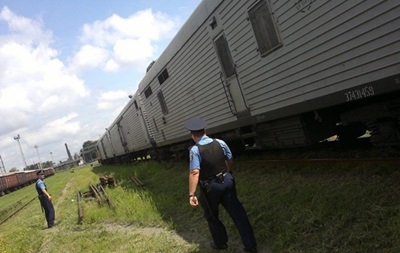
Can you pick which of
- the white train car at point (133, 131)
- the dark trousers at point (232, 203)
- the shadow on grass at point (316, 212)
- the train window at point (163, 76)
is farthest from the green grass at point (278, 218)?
the white train car at point (133, 131)

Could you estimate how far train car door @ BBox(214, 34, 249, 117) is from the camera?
9.12m

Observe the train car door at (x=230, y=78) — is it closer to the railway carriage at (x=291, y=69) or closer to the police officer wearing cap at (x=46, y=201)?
the railway carriage at (x=291, y=69)

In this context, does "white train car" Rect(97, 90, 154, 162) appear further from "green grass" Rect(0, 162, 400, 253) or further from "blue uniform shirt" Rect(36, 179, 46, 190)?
"green grass" Rect(0, 162, 400, 253)

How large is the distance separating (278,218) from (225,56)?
4.76 meters

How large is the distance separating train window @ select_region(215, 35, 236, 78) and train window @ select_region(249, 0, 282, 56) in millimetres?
1390

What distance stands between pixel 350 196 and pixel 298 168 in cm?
251

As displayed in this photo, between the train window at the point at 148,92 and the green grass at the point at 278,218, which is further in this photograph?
the train window at the point at 148,92

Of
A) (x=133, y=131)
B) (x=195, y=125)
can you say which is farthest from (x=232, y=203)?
(x=133, y=131)

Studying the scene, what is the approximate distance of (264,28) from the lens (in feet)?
24.5

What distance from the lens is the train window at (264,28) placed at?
7234 millimetres

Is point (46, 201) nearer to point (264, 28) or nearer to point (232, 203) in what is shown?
point (264, 28)

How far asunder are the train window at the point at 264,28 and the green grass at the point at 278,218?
2.34 meters

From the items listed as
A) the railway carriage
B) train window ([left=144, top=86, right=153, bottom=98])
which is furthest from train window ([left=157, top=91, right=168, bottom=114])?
the railway carriage

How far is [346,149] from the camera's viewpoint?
805 centimetres
